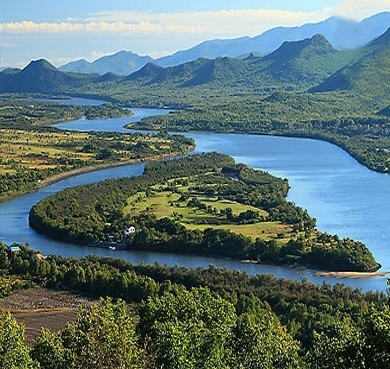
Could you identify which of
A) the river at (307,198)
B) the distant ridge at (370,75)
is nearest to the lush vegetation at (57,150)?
the river at (307,198)

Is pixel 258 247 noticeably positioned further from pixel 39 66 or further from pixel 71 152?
pixel 39 66

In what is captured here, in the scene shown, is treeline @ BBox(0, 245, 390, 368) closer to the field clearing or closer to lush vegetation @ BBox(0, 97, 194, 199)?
the field clearing

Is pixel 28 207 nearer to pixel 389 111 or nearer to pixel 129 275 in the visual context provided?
pixel 129 275

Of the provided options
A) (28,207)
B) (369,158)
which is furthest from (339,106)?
(28,207)

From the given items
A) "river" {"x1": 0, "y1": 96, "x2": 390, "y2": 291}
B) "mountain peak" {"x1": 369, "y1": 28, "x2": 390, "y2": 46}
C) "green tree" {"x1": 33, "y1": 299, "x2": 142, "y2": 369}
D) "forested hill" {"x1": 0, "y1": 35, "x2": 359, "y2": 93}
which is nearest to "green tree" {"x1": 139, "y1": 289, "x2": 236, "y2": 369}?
"green tree" {"x1": 33, "y1": 299, "x2": 142, "y2": 369}

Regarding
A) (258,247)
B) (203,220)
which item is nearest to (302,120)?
(203,220)

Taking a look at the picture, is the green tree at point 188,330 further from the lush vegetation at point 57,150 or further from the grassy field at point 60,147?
the grassy field at point 60,147
